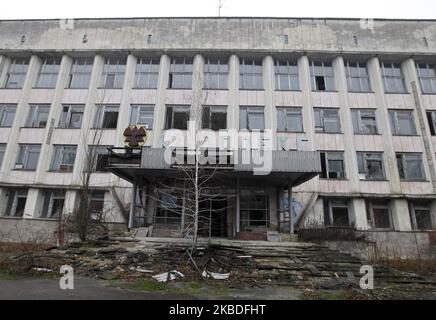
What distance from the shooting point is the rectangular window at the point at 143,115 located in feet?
71.5

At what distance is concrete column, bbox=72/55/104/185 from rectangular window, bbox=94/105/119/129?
44 centimetres

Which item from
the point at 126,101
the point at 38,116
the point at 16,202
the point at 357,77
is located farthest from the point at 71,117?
the point at 357,77

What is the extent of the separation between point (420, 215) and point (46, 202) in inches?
1032

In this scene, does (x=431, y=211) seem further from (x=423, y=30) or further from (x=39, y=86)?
(x=39, y=86)

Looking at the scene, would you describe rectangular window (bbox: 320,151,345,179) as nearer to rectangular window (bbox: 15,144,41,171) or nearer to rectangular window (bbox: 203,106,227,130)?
rectangular window (bbox: 203,106,227,130)

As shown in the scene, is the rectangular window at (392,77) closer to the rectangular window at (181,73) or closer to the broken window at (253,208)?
the broken window at (253,208)

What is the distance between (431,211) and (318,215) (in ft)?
25.8

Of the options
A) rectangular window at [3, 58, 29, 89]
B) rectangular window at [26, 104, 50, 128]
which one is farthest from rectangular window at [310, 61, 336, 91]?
rectangular window at [3, 58, 29, 89]

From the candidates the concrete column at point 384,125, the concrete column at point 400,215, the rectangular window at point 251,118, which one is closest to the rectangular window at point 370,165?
the concrete column at point 384,125

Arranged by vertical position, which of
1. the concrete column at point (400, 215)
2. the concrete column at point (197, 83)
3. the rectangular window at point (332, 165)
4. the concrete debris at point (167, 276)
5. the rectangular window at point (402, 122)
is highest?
the concrete column at point (197, 83)

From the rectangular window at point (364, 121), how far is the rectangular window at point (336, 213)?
5499 millimetres

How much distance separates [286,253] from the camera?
11.9 meters

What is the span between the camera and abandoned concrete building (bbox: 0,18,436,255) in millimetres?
19672
